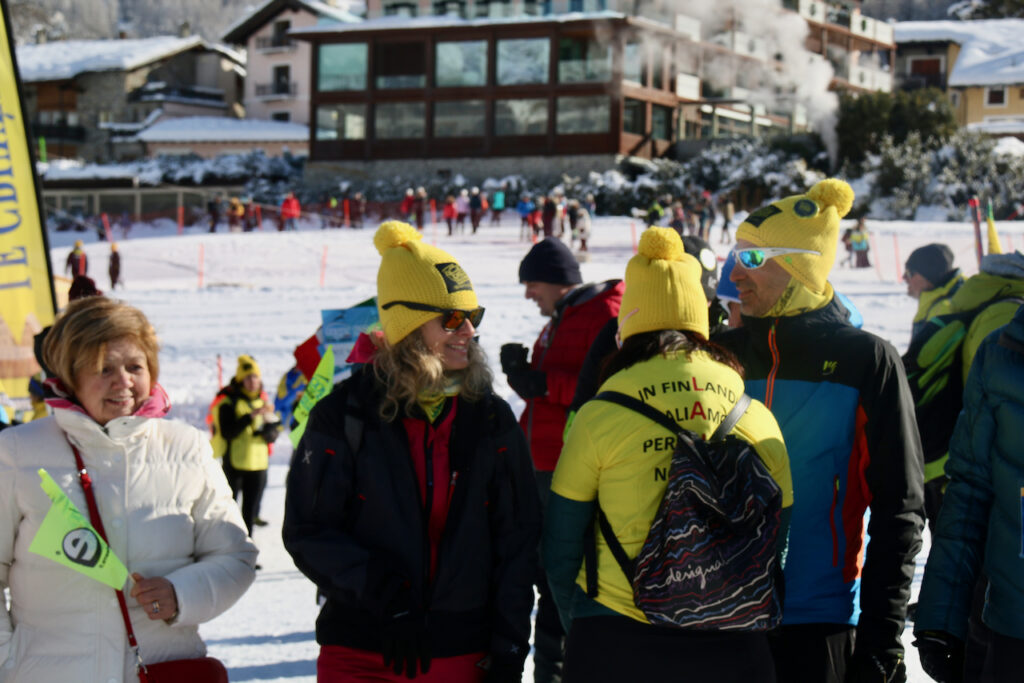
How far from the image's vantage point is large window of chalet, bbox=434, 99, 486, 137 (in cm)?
4631

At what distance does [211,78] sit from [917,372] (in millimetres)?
65714

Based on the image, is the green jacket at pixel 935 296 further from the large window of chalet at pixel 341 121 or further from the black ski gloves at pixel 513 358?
the large window of chalet at pixel 341 121

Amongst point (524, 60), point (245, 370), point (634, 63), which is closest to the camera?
point (245, 370)

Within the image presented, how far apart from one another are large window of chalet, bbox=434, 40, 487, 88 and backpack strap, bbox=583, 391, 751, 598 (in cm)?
4475

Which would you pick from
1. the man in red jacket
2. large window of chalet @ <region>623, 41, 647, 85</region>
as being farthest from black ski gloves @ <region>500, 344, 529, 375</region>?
large window of chalet @ <region>623, 41, 647, 85</region>

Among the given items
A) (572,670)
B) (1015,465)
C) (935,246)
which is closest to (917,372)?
(935,246)

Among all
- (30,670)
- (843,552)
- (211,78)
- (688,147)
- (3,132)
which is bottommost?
(30,670)

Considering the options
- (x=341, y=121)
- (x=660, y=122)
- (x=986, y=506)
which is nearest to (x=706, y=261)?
(x=986, y=506)

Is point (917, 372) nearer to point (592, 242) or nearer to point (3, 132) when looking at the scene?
point (3, 132)

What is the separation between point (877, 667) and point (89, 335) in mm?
2164

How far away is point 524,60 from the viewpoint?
45625 millimetres

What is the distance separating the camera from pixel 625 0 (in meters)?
46.0

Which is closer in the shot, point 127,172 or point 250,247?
point 250,247

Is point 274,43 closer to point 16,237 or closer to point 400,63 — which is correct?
point 400,63
